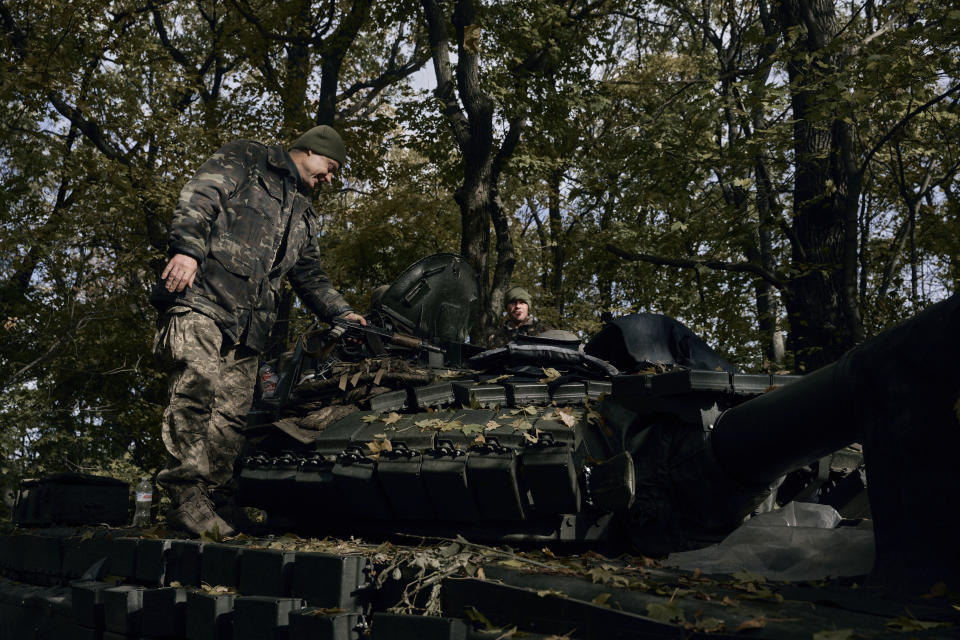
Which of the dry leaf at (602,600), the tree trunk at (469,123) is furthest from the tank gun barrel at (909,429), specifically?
the tree trunk at (469,123)

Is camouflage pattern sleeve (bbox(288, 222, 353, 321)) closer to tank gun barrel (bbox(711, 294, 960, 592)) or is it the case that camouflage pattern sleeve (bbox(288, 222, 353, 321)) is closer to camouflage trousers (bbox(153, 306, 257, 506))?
camouflage trousers (bbox(153, 306, 257, 506))

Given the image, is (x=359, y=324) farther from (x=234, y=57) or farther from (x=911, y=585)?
(x=234, y=57)

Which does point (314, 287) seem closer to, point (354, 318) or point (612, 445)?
point (354, 318)

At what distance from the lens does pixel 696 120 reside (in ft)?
33.5

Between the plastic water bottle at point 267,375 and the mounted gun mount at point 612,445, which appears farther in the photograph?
the plastic water bottle at point 267,375

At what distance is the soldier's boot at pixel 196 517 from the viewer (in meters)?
5.06

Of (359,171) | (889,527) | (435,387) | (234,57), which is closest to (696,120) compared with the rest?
(435,387)

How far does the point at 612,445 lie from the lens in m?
4.33

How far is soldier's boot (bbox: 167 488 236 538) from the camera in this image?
506 cm

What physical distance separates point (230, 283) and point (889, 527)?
4050mm

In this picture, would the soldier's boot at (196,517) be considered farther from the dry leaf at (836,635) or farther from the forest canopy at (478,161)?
the forest canopy at (478,161)

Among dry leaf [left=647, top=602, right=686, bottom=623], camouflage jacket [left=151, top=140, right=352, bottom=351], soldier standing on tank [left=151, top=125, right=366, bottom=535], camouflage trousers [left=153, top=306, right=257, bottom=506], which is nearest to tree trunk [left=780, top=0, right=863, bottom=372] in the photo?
soldier standing on tank [left=151, top=125, right=366, bottom=535]

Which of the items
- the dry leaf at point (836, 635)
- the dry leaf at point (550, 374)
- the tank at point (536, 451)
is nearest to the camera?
the dry leaf at point (836, 635)

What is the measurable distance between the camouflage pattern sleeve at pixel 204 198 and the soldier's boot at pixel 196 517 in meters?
1.38
